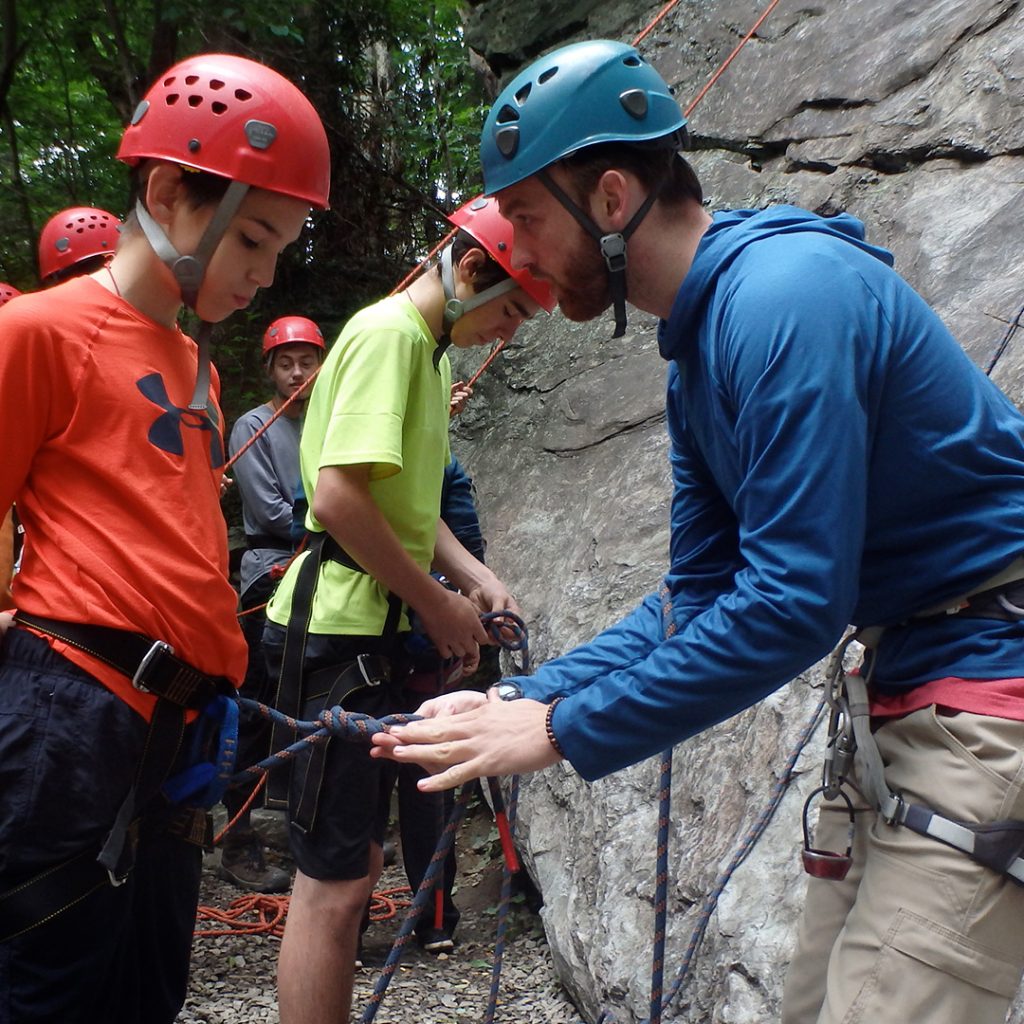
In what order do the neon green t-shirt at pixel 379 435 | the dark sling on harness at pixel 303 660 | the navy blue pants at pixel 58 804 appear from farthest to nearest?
1. the dark sling on harness at pixel 303 660
2. the neon green t-shirt at pixel 379 435
3. the navy blue pants at pixel 58 804

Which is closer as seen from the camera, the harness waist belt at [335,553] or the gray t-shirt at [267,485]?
the harness waist belt at [335,553]

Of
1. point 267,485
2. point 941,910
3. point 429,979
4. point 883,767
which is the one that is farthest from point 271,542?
point 941,910

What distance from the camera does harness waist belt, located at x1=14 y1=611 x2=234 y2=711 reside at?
5.73 feet

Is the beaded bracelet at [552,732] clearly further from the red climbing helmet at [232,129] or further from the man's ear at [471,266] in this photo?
the man's ear at [471,266]

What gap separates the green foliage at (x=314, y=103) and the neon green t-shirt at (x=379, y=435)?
4029mm

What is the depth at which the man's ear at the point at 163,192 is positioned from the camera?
6.32 feet

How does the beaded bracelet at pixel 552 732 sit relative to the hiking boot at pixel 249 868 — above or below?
above

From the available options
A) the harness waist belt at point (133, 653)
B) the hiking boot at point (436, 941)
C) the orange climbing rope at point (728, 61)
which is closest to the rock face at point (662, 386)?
the orange climbing rope at point (728, 61)

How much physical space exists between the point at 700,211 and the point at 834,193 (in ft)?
11.7

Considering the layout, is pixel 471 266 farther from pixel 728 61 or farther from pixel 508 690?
pixel 728 61

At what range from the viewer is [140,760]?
1.81 m

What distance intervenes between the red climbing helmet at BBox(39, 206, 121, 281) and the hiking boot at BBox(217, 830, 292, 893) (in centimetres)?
252

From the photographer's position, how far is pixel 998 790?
51.5 inches

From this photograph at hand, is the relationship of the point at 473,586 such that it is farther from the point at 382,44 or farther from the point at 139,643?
the point at 382,44
